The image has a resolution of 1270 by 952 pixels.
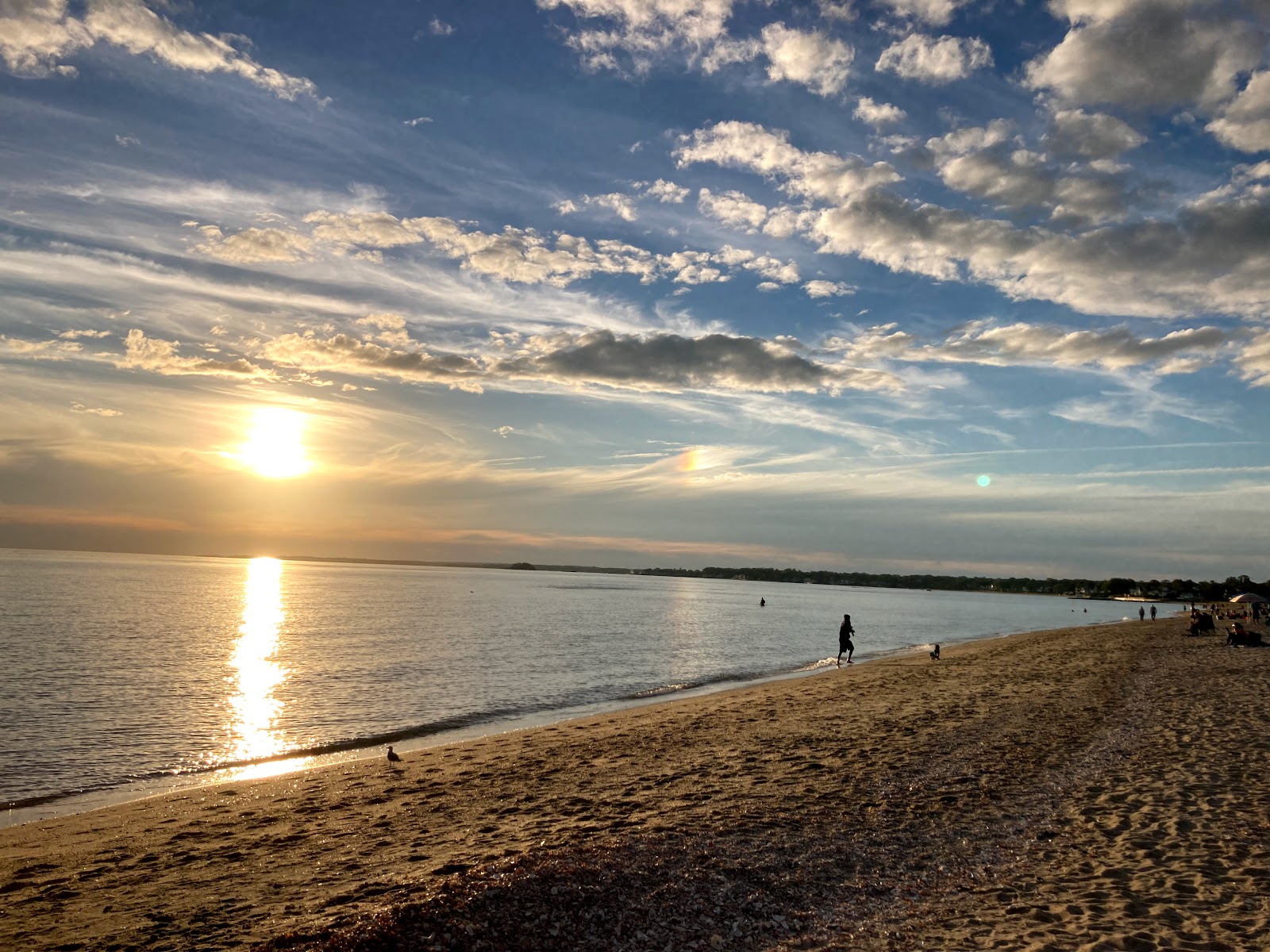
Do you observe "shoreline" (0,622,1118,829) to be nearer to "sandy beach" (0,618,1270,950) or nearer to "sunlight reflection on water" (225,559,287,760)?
"sandy beach" (0,618,1270,950)

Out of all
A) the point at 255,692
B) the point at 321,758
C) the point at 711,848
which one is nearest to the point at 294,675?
the point at 255,692

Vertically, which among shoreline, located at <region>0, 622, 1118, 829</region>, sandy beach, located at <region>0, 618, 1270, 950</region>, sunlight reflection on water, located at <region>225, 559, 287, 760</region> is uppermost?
sandy beach, located at <region>0, 618, 1270, 950</region>

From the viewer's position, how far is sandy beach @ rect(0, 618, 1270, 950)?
7.45 m

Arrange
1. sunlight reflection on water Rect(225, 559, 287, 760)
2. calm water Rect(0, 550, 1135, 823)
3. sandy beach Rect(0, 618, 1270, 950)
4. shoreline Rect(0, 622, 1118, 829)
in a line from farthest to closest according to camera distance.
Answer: sunlight reflection on water Rect(225, 559, 287, 760) → calm water Rect(0, 550, 1135, 823) → shoreline Rect(0, 622, 1118, 829) → sandy beach Rect(0, 618, 1270, 950)

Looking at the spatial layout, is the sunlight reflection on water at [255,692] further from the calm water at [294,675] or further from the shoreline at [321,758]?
the shoreline at [321,758]

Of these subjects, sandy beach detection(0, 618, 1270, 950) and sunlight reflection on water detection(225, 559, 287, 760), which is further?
sunlight reflection on water detection(225, 559, 287, 760)

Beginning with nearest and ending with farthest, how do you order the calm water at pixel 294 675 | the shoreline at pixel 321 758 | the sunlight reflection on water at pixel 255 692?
the shoreline at pixel 321 758 < the calm water at pixel 294 675 < the sunlight reflection on water at pixel 255 692

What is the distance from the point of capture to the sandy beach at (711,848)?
7.45 m

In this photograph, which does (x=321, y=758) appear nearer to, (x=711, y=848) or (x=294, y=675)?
(x=711, y=848)

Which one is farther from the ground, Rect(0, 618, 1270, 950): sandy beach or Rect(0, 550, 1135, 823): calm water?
Rect(0, 618, 1270, 950): sandy beach

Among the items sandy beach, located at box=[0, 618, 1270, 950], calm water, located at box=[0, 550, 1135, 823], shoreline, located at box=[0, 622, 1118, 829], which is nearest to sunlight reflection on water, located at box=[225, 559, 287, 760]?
calm water, located at box=[0, 550, 1135, 823]

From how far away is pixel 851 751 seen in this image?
51.6 ft

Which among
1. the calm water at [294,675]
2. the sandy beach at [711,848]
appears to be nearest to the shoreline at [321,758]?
the calm water at [294,675]

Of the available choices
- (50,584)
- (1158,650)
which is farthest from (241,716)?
(50,584)
